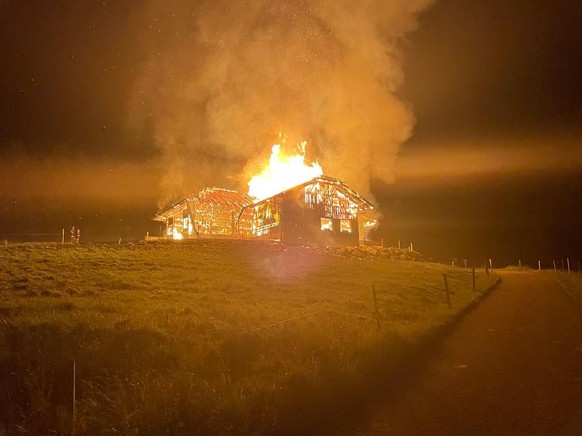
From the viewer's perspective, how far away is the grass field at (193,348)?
20.1 ft

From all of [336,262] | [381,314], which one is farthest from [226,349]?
[336,262]

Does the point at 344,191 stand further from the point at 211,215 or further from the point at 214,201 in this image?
the point at 211,215

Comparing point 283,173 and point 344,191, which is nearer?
point 344,191

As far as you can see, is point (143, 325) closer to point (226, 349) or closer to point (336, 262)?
point (226, 349)

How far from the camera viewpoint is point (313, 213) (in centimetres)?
4044

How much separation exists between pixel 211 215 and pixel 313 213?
9.92m

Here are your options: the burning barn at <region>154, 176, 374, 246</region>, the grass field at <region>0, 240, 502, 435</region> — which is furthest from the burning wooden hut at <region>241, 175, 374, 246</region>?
the grass field at <region>0, 240, 502, 435</region>

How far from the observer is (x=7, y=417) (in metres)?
6.23

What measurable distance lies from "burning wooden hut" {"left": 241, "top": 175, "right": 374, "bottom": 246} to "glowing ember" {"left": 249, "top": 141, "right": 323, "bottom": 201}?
323cm

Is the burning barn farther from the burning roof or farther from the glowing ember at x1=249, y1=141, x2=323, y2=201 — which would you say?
the glowing ember at x1=249, y1=141, x2=323, y2=201

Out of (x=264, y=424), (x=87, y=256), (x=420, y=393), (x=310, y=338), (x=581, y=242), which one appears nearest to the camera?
(x=264, y=424)

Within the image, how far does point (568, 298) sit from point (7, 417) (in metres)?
22.5

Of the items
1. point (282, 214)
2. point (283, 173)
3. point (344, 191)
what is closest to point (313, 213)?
point (282, 214)

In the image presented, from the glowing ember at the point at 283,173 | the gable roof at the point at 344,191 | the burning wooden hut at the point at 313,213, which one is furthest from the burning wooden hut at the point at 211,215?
the gable roof at the point at 344,191
